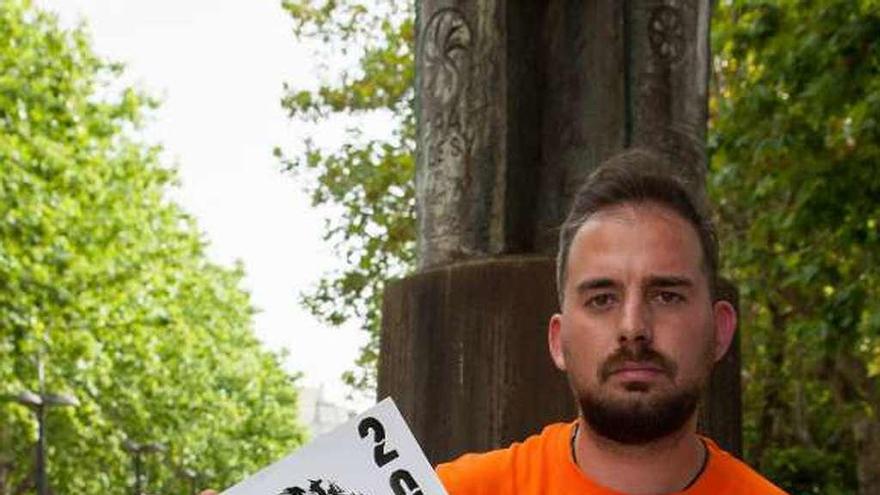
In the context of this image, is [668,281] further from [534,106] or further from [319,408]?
[319,408]

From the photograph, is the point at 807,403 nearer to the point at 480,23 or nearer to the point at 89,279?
the point at 89,279

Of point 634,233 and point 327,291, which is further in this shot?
point 327,291

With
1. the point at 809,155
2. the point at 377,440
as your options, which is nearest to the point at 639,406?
the point at 377,440

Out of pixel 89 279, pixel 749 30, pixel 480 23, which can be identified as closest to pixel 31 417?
pixel 89 279

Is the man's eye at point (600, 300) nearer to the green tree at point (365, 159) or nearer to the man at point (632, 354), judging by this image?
the man at point (632, 354)

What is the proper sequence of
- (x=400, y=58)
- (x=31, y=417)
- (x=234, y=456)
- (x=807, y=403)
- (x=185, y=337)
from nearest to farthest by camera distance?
(x=400, y=58), (x=807, y=403), (x=31, y=417), (x=185, y=337), (x=234, y=456)

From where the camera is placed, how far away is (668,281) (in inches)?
109

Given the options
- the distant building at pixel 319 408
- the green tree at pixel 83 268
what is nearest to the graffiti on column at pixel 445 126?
the green tree at pixel 83 268

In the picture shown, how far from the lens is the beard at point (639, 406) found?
2689 mm

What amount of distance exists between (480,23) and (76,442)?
40255mm

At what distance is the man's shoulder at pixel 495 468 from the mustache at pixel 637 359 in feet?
0.69

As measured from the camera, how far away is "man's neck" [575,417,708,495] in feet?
8.95

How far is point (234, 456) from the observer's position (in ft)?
192

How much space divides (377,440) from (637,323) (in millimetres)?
434
